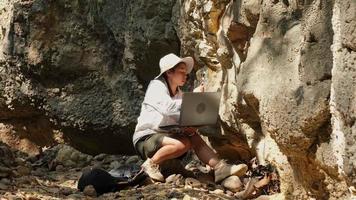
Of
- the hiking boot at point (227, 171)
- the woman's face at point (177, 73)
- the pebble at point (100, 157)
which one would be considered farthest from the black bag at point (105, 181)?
the pebble at point (100, 157)

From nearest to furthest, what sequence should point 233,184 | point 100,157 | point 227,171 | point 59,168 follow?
point 233,184 < point 227,171 < point 59,168 < point 100,157

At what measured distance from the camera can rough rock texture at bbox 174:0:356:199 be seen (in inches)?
106

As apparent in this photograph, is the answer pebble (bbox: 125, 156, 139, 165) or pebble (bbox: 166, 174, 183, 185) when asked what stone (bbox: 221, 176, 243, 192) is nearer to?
pebble (bbox: 166, 174, 183, 185)

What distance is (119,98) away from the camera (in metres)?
6.52

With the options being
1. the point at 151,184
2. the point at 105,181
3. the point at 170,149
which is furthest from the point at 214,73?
the point at 105,181

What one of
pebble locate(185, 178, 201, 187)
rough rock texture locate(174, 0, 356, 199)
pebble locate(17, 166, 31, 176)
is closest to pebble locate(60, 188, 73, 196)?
pebble locate(17, 166, 31, 176)

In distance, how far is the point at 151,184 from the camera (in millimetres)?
4578

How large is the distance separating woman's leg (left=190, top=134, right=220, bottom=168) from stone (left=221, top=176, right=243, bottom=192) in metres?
0.27

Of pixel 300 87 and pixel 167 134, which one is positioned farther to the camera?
pixel 167 134

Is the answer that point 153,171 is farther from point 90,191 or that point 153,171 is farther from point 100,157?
point 100,157

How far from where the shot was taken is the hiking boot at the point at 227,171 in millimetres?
4426

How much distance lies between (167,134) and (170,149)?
0.18 m

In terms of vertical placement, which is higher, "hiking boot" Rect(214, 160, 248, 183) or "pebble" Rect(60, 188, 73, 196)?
"hiking boot" Rect(214, 160, 248, 183)

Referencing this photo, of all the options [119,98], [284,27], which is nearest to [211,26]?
[284,27]
